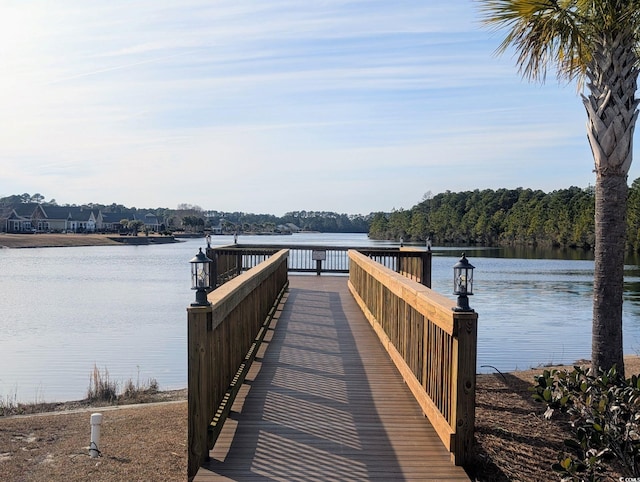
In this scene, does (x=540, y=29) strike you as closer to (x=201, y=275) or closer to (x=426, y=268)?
(x=201, y=275)

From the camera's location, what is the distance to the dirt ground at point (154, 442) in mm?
4914

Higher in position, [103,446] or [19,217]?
[19,217]

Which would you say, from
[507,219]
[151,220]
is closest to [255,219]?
[151,220]

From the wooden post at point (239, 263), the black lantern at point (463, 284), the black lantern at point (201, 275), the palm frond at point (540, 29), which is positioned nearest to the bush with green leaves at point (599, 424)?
the black lantern at point (463, 284)

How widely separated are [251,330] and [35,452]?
2.57 metres

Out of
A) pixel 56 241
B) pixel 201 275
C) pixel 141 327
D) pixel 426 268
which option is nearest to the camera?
pixel 201 275

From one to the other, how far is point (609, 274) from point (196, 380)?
433 cm

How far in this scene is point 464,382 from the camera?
13.8ft

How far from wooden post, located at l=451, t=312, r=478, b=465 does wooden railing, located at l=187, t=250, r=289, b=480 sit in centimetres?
168

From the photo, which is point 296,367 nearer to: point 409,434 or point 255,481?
point 409,434

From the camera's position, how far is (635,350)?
13523mm

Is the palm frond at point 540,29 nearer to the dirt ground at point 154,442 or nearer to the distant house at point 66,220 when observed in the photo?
the dirt ground at point 154,442

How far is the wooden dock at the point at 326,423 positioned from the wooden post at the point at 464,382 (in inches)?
6.0

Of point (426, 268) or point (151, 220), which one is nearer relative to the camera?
point (426, 268)
